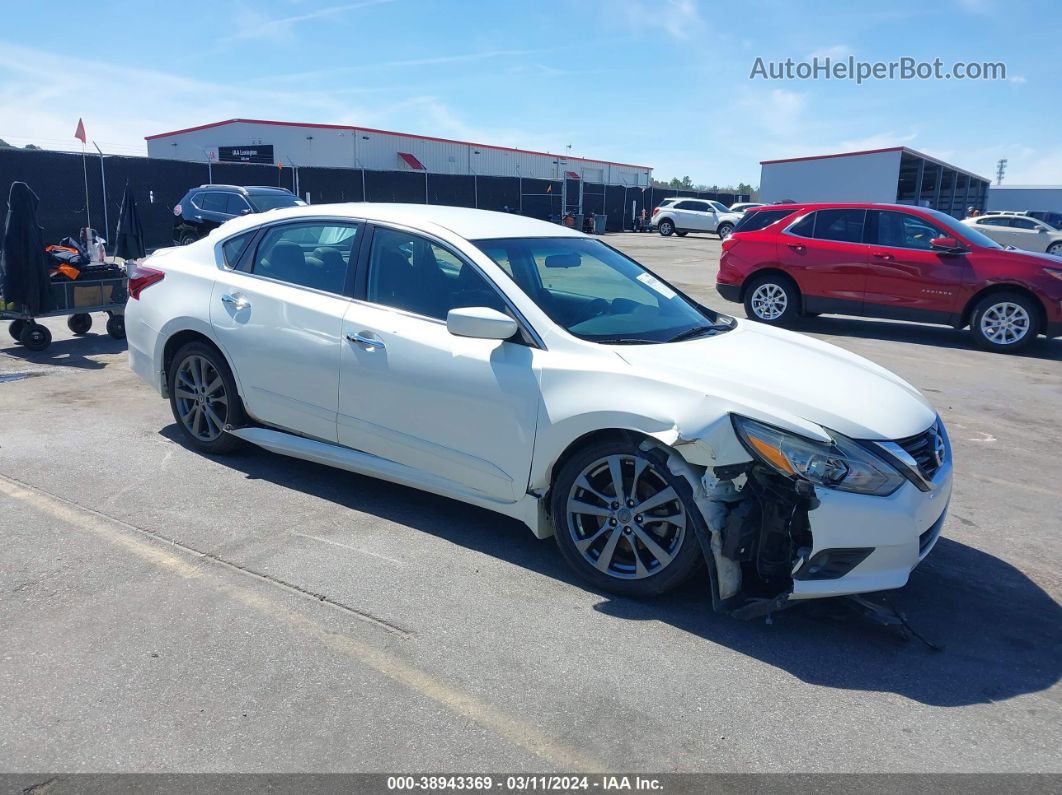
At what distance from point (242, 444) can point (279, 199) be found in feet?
48.2

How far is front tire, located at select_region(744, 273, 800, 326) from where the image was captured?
39.3ft

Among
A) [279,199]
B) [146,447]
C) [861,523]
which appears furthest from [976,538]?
[279,199]

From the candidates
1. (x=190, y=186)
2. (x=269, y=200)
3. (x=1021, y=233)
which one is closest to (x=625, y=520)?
(x=269, y=200)

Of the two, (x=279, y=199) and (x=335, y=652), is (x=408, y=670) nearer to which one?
(x=335, y=652)

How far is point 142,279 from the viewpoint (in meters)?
5.92

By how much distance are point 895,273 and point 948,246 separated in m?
0.69

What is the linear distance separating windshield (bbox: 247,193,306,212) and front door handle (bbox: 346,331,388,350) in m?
14.7

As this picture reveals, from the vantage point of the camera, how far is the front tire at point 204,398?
539cm

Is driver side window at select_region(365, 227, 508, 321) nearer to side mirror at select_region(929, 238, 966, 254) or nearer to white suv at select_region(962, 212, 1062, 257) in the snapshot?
side mirror at select_region(929, 238, 966, 254)

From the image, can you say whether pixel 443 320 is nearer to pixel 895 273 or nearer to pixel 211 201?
pixel 895 273

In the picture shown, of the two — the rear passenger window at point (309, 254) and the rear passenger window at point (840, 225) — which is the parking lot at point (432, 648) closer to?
the rear passenger window at point (309, 254)

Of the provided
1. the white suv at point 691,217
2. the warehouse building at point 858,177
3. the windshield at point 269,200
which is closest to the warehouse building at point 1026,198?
the warehouse building at point 858,177

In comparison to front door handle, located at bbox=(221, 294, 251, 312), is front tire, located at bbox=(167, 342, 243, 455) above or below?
below

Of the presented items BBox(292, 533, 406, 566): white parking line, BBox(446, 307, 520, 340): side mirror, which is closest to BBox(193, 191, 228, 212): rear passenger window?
BBox(292, 533, 406, 566): white parking line
